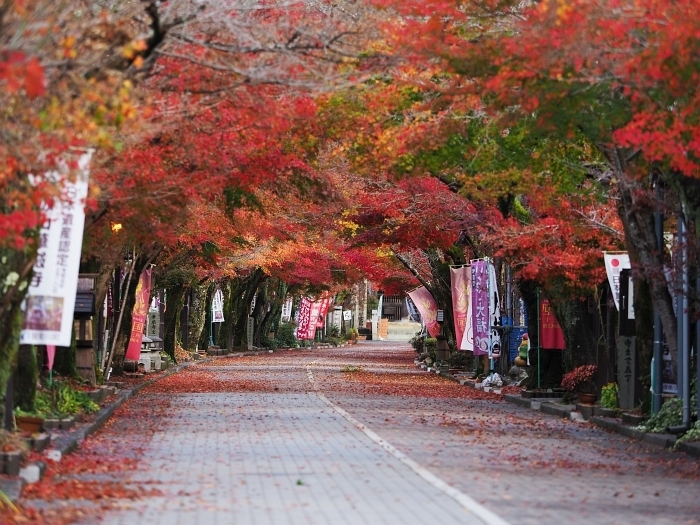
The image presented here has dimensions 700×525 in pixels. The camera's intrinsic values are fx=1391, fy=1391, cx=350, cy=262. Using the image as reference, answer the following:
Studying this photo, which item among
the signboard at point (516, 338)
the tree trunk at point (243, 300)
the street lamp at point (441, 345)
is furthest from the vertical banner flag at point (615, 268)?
the tree trunk at point (243, 300)

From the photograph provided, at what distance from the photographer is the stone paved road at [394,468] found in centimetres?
1238

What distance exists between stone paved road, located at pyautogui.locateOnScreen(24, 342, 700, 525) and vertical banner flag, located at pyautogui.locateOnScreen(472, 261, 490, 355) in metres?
6.97

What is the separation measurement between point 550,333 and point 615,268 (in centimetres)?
830

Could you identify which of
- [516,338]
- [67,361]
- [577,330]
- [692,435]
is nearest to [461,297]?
[516,338]

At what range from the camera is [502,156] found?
2361cm

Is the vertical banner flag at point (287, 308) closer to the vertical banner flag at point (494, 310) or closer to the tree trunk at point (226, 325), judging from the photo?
the tree trunk at point (226, 325)

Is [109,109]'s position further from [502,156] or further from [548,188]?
[548,188]

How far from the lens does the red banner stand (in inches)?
1314

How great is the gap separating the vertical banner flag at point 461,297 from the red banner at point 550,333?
6.48 m

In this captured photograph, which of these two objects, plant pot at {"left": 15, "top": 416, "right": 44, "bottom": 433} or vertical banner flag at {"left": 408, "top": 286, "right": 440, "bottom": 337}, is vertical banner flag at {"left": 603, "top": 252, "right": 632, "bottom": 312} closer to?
plant pot at {"left": 15, "top": 416, "right": 44, "bottom": 433}

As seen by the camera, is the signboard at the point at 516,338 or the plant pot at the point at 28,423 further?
the signboard at the point at 516,338

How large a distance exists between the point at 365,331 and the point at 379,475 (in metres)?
136

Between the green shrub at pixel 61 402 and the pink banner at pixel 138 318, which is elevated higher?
the pink banner at pixel 138 318

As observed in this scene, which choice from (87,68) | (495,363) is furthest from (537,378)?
(87,68)
